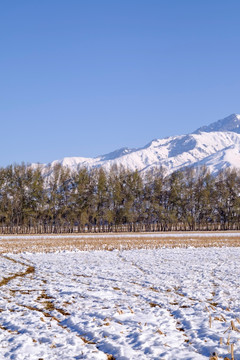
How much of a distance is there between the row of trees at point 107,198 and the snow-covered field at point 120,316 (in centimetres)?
5874

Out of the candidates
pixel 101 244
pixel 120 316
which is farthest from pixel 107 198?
pixel 120 316

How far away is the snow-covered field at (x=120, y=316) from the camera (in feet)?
22.7

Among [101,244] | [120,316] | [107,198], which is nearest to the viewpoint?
[120,316]

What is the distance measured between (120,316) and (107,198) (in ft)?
223

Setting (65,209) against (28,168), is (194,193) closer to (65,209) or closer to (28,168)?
(65,209)

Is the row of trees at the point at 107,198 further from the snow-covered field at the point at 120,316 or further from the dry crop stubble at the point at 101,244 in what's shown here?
the snow-covered field at the point at 120,316

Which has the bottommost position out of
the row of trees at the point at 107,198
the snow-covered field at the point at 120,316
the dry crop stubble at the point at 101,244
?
the dry crop stubble at the point at 101,244

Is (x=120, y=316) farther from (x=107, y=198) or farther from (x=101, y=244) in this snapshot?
(x=107, y=198)

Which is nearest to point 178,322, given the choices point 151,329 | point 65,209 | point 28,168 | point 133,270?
point 151,329

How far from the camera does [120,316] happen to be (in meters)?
9.24

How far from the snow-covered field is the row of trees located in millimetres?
58745

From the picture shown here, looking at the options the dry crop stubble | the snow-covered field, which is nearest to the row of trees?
the dry crop stubble

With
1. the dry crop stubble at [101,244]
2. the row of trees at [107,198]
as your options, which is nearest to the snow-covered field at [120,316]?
the dry crop stubble at [101,244]

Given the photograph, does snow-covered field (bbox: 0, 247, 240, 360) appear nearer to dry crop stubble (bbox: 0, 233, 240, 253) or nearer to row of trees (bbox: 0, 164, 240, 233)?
dry crop stubble (bbox: 0, 233, 240, 253)
